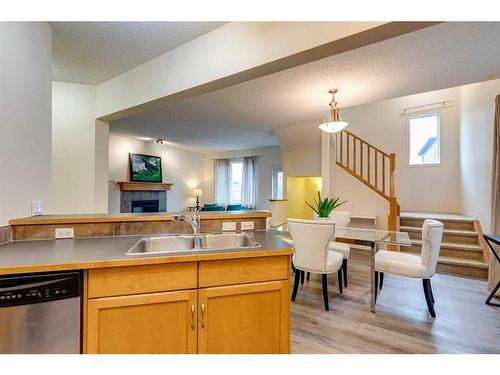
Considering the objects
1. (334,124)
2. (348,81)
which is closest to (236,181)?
(334,124)

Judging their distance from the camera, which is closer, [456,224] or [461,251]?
[461,251]

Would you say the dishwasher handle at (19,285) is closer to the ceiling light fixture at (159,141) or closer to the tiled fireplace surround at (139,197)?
the tiled fireplace surround at (139,197)

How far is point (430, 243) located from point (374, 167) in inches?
141

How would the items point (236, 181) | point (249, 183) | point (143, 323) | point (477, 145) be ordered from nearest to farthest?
point (143, 323) → point (477, 145) → point (249, 183) → point (236, 181)

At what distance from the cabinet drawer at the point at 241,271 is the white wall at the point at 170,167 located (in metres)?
5.42

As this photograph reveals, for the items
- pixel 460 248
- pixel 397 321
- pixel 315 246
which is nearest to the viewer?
pixel 397 321

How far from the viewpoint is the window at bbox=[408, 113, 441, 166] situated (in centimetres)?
525

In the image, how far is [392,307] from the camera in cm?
246

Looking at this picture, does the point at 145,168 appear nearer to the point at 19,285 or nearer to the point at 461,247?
the point at 19,285

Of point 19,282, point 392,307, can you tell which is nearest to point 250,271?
point 19,282

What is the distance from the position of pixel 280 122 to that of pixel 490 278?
12.3 ft

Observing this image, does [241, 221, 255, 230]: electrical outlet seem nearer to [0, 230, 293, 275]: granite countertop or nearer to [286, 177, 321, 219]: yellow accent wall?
[0, 230, 293, 275]: granite countertop

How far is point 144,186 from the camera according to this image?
634 centimetres
